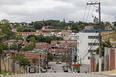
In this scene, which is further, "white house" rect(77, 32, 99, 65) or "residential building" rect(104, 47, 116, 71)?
"white house" rect(77, 32, 99, 65)

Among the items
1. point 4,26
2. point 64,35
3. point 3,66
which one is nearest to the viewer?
point 3,66

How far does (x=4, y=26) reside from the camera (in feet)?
142

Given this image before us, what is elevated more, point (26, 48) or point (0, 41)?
point (0, 41)

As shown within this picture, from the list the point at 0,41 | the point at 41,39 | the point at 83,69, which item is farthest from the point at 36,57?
the point at 41,39

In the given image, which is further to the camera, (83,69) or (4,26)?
(83,69)

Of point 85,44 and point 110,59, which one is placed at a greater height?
point 110,59

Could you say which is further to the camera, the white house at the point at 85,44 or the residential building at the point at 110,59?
the white house at the point at 85,44

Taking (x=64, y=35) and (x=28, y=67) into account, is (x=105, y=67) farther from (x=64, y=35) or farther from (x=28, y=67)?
(x=64, y=35)

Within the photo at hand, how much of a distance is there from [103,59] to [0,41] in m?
17.3

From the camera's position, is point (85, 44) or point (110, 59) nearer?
point (110, 59)

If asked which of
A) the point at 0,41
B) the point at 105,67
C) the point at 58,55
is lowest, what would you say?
the point at 58,55

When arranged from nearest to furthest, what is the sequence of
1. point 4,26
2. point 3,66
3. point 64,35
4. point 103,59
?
point 3,66, point 103,59, point 4,26, point 64,35

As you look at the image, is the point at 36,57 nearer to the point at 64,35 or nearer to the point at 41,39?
the point at 41,39

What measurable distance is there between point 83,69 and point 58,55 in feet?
183
